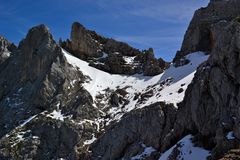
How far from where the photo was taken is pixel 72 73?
88312 millimetres

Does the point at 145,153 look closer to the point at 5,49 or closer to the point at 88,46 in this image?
the point at 88,46

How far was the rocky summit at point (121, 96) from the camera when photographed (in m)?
51.9

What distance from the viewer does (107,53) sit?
102 m

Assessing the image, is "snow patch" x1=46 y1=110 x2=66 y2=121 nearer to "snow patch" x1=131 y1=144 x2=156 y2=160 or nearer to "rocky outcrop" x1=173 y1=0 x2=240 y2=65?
"snow patch" x1=131 y1=144 x2=156 y2=160

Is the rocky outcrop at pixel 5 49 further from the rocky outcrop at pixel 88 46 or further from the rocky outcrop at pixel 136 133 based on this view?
the rocky outcrop at pixel 136 133

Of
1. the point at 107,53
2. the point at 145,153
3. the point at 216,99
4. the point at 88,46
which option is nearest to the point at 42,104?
the point at 88,46

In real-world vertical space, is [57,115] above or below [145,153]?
above

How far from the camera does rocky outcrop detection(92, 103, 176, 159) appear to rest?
61250 mm

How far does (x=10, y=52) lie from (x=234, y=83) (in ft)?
242

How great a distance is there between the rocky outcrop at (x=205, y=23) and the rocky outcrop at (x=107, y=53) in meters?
9.58

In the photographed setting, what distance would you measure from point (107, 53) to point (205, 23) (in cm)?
2651

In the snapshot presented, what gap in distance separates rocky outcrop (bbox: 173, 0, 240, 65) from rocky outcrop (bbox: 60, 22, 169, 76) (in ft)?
31.4

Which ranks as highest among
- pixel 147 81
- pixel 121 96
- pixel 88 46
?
pixel 88 46

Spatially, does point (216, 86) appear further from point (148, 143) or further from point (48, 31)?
point (48, 31)
